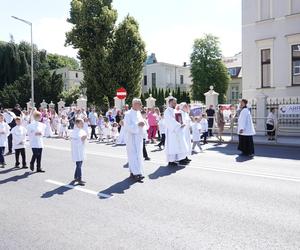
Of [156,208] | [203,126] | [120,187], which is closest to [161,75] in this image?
[203,126]

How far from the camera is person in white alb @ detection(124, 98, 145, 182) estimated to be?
9164mm

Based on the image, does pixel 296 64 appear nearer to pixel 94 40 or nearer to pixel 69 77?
pixel 94 40

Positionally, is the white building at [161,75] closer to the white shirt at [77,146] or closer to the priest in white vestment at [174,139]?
the priest in white vestment at [174,139]

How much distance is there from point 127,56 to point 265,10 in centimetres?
1668

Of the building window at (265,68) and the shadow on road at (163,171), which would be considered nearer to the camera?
the shadow on road at (163,171)

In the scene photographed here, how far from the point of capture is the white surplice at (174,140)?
36.8 ft

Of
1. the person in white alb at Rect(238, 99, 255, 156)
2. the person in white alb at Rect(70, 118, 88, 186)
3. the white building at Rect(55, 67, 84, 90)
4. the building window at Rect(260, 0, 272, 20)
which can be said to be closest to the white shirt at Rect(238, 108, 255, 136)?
the person in white alb at Rect(238, 99, 255, 156)

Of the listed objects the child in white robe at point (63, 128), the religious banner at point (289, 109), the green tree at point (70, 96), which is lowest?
the child in white robe at point (63, 128)

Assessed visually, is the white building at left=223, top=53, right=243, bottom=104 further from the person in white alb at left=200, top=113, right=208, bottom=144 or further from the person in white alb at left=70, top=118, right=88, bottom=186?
the person in white alb at left=70, top=118, right=88, bottom=186

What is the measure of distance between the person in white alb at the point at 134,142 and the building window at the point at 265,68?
18016 mm

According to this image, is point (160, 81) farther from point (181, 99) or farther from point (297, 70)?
point (297, 70)

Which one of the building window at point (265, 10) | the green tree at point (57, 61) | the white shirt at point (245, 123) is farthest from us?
the green tree at point (57, 61)

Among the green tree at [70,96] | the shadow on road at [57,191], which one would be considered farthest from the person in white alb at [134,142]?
the green tree at [70,96]

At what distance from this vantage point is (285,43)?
79.5ft
